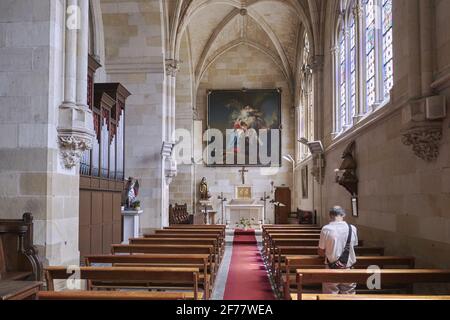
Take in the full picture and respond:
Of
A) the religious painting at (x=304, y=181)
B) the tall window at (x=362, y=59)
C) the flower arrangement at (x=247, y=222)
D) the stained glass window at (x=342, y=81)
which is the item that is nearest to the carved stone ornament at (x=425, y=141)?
the tall window at (x=362, y=59)

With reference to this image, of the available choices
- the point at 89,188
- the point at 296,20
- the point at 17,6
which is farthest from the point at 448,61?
the point at 296,20

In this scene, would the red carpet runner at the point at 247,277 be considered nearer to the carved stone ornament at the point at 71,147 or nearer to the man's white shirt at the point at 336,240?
the man's white shirt at the point at 336,240

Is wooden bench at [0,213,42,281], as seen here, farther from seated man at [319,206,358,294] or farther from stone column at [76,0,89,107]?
seated man at [319,206,358,294]

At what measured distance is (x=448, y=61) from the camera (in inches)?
249

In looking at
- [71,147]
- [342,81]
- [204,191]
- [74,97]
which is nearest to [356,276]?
[71,147]

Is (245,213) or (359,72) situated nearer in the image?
(359,72)

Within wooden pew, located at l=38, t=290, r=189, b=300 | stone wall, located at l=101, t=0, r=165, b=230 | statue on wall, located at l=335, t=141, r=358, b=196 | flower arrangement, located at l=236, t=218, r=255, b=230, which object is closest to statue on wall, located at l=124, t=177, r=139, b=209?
stone wall, located at l=101, t=0, r=165, b=230

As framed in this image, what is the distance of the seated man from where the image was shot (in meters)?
5.68

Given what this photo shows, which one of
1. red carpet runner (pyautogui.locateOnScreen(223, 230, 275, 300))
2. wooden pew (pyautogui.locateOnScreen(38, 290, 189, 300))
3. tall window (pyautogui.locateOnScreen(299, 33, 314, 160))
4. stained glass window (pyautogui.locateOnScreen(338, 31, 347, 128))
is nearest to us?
wooden pew (pyautogui.locateOnScreen(38, 290, 189, 300))

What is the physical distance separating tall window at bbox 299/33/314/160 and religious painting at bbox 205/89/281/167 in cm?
237

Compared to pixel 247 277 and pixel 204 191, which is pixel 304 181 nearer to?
pixel 204 191

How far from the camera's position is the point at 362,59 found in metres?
11.5

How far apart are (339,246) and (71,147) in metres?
4.01
